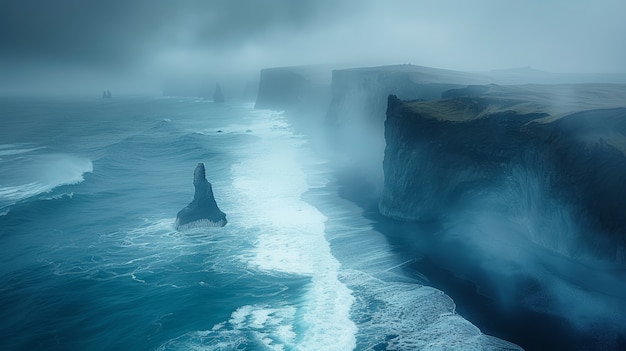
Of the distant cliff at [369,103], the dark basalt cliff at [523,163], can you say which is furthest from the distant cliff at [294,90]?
the dark basalt cliff at [523,163]

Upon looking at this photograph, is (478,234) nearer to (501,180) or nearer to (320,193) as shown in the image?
(501,180)

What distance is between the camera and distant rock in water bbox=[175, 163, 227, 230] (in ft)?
134

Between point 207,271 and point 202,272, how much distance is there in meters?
0.40

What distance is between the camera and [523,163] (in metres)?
33.6

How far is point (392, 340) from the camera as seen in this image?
22.7 m

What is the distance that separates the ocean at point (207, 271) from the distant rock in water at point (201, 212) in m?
1.07

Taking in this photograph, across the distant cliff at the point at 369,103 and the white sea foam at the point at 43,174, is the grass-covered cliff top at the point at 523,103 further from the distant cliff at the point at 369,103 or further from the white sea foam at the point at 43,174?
the white sea foam at the point at 43,174

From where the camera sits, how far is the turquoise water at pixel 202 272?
78.2ft

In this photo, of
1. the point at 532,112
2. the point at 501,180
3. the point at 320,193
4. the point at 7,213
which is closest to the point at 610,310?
the point at 501,180

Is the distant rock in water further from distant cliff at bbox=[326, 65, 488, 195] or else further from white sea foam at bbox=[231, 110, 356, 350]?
distant cliff at bbox=[326, 65, 488, 195]

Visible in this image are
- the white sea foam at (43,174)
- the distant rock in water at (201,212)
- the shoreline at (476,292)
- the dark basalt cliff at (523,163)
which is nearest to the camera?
the shoreline at (476,292)

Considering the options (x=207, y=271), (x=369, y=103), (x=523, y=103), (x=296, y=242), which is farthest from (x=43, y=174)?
(x=523, y=103)

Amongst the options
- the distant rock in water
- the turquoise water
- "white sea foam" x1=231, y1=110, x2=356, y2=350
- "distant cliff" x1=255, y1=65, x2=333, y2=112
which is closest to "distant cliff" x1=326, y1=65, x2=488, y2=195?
the turquoise water

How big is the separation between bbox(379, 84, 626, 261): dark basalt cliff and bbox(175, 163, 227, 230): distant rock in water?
1920cm
